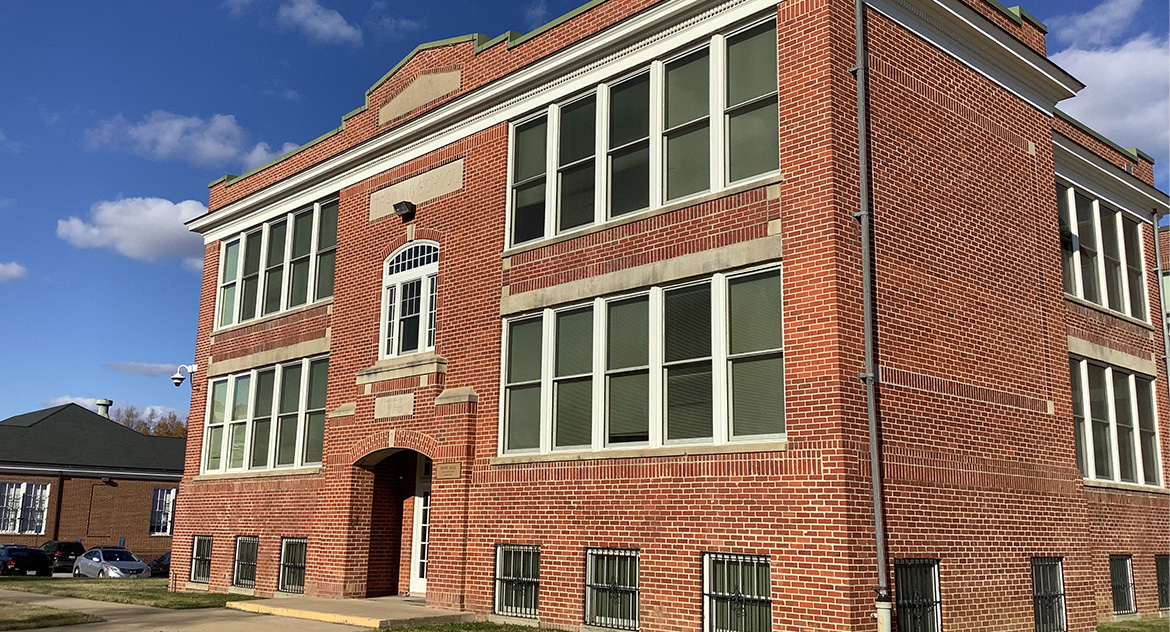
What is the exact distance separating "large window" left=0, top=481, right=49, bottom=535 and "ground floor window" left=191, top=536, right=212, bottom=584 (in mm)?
27740

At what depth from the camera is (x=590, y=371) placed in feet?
49.0

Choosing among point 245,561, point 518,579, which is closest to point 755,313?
point 518,579

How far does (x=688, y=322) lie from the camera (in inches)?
537

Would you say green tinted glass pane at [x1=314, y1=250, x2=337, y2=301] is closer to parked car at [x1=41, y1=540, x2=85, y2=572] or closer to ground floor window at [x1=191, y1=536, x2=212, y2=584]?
ground floor window at [x1=191, y1=536, x2=212, y2=584]

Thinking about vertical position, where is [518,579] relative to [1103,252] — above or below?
below

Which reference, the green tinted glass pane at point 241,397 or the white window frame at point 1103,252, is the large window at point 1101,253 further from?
the green tinted glass pane at point 241,397

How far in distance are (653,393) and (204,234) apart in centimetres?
1621

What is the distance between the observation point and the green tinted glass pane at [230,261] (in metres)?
24.3

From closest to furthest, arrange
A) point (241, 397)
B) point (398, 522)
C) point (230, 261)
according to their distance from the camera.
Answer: point (398, 522), point (241, 397), point (230, 261)

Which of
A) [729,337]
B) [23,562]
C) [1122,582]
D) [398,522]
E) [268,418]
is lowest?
[23,562]

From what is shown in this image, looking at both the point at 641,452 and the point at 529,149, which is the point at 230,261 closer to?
the point at 529,149

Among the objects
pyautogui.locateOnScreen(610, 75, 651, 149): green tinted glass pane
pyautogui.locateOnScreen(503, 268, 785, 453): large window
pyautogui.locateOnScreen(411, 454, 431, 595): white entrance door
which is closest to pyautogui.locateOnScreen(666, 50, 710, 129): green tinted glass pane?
pyautogui.locateOnScreen(610, 75, 651, 149): green tinted glass pane

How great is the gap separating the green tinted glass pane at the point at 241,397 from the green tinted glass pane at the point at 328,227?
3.85 m

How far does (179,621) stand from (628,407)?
7882 millimetres
